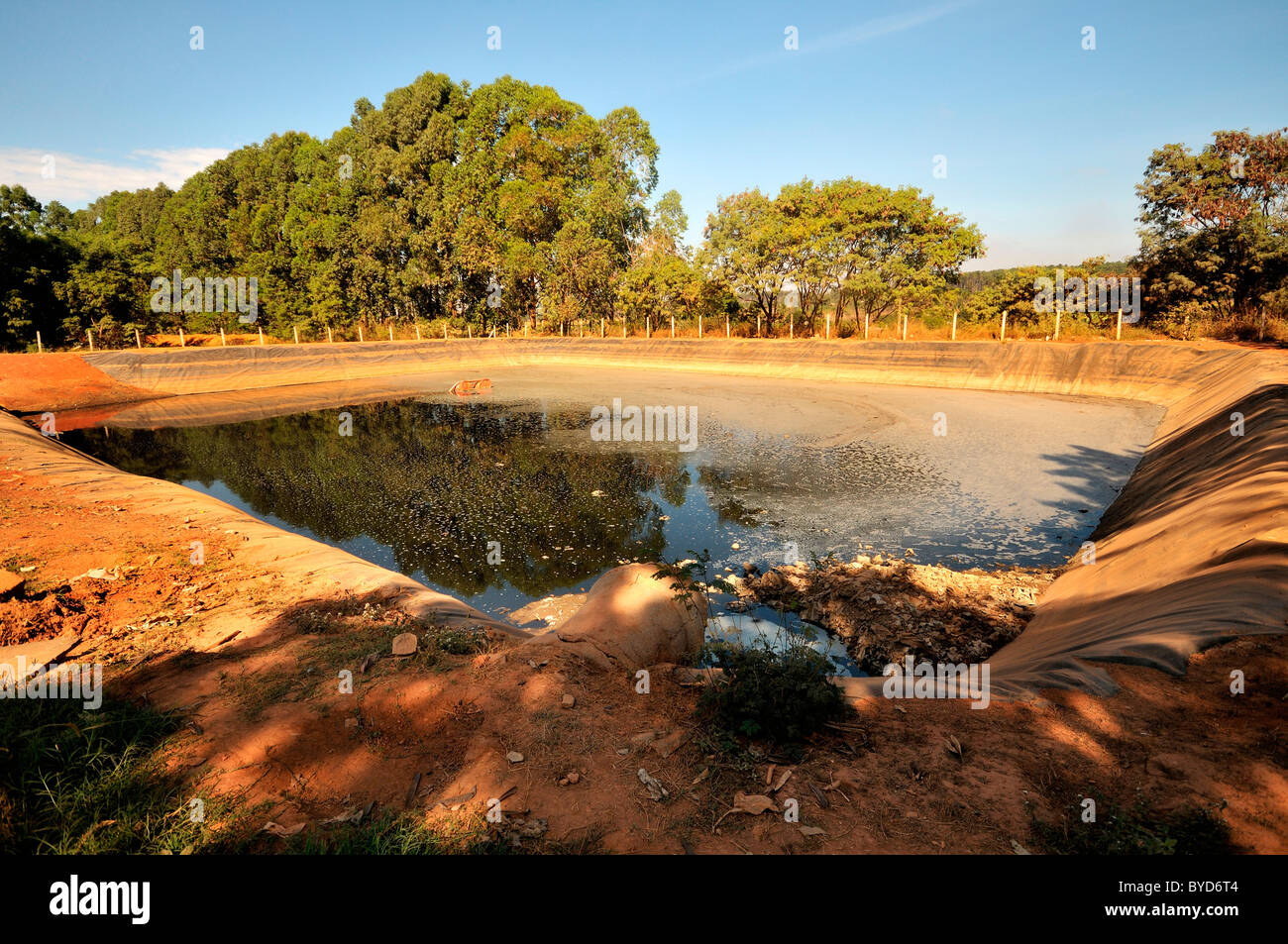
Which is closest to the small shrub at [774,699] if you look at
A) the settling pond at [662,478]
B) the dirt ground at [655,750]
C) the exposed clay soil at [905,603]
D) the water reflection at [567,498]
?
the dirt ground at [655,750]

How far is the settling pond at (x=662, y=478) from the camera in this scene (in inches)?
429

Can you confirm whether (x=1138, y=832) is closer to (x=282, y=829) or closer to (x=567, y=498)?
(x=282, y=829)

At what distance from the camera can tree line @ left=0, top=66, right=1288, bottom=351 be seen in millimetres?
35094

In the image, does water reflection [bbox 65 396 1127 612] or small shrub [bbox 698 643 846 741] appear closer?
small shrub [bbox 698 643 846 741]

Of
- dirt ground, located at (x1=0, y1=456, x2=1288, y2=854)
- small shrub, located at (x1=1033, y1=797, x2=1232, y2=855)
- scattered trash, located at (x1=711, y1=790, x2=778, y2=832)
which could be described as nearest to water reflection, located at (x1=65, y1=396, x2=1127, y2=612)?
dirt ground, located at (x1=0, y1=456, x2=1288, y2=854)

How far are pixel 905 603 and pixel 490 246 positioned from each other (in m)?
43.1

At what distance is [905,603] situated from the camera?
27.2 ft

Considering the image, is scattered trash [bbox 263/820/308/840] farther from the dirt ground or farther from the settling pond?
the settling pond
